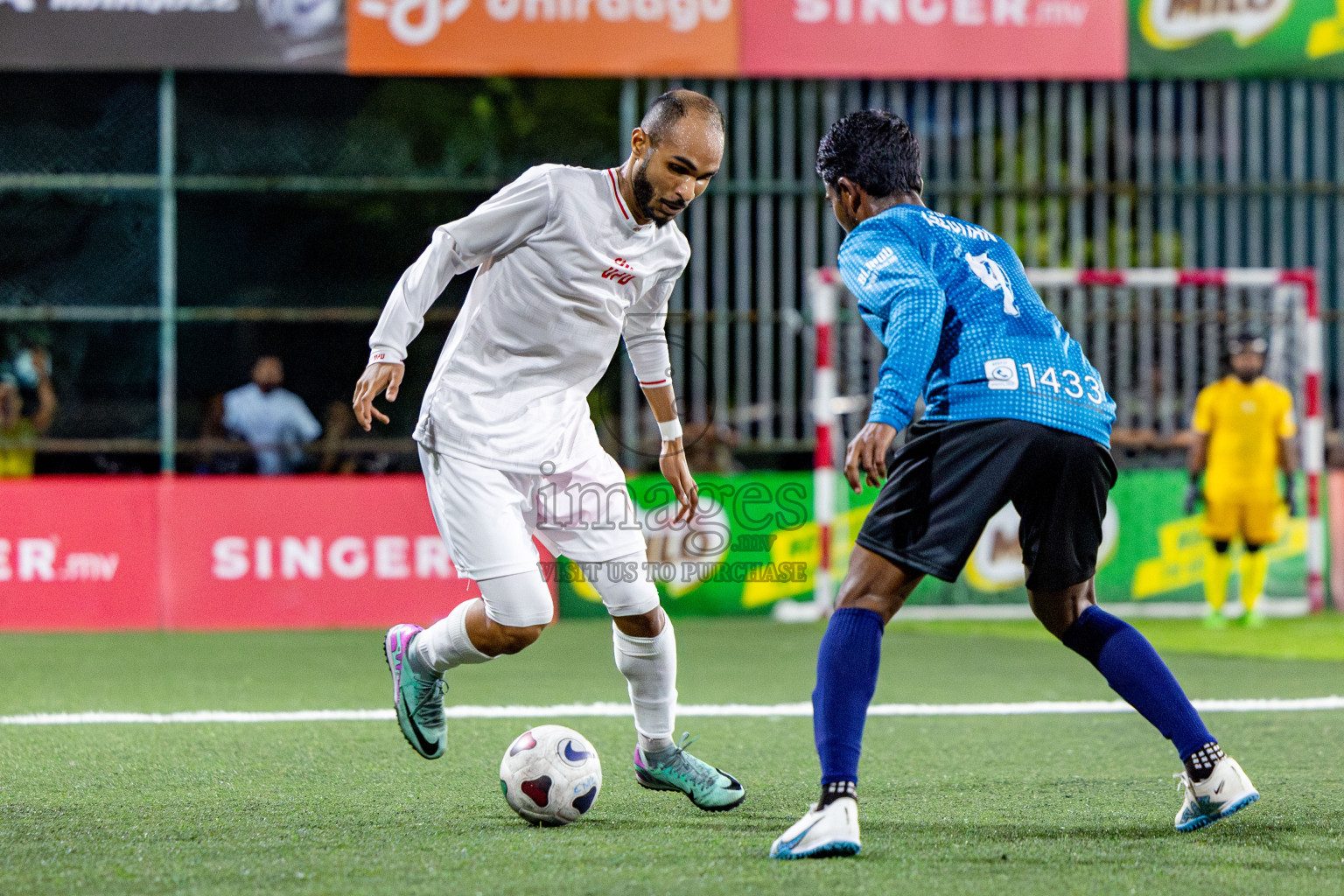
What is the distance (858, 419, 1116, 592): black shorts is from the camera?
3949mm

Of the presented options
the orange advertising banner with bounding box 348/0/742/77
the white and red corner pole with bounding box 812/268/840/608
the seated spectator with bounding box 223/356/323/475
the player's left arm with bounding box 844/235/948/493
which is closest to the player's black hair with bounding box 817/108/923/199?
the player's left arm with bounding box 844/235/948/493

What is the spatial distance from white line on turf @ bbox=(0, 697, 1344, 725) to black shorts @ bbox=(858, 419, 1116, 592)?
2.78 m

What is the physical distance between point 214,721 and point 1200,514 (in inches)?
315

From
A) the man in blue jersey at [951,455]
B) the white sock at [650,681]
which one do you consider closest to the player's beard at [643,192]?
the man in blue jersey at [951,455]

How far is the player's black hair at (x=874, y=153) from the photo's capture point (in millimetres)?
4125

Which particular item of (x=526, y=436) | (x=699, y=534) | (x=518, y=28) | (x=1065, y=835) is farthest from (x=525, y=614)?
(x=518, y=28)

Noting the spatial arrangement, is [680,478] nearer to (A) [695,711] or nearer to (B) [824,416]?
(A) [695,711]

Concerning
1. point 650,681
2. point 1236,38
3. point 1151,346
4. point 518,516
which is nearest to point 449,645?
point 518,516

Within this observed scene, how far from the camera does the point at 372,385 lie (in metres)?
4.29

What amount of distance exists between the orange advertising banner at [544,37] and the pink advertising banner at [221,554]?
9.72 feet

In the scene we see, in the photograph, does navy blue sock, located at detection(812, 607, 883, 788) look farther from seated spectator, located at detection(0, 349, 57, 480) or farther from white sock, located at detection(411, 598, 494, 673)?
seated spectator, located at detection(0, 349, 57, 480)

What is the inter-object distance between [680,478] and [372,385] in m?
1.04

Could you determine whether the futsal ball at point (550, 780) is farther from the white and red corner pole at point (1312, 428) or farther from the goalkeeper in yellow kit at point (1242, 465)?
the white and red corner pole at point (1312, 428)

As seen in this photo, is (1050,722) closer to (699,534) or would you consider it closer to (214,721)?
(214,721)
